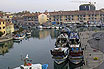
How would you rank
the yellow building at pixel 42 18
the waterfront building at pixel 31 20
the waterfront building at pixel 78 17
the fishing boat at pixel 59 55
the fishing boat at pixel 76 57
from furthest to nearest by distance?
the waterfront building at pixel 31 20 → the yellow building at pixel 42 18 → the waterfront building at pixel 78 17 → the fishing boat at pixel 59 55 → the fishing boat at pixel 76 57

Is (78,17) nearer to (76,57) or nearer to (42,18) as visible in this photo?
(42,18)

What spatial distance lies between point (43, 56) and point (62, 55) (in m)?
4.99

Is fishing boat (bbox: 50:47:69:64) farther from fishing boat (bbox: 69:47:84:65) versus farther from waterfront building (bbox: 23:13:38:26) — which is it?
waterfront building (bbox: 23:13:38:26)

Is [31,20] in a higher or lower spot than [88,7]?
lower

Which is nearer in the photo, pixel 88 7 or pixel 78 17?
pixel 78 17

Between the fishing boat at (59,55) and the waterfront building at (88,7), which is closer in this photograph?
the fishing boat at (59,55)

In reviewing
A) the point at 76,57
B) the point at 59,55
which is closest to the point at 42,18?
the point at 59,55

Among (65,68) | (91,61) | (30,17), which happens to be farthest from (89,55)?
(30,17)

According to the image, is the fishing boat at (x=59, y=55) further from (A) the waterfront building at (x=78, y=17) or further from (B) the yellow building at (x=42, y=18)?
(B) the yellow building at (x=42, y=18)

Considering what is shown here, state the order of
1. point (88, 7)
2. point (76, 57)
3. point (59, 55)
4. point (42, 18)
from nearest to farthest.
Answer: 1. point (76, 57)
2. point (59, 55)
3. point (42, 18)
4. point (88, 7)

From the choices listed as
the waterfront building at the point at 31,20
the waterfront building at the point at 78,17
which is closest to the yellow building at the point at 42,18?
the waterfront building at the point at 31,20

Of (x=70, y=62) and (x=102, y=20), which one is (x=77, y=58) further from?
(x=102, y=20)

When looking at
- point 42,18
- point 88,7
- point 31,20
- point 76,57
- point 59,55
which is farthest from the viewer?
point 88,7

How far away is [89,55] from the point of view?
21906 millimetres
